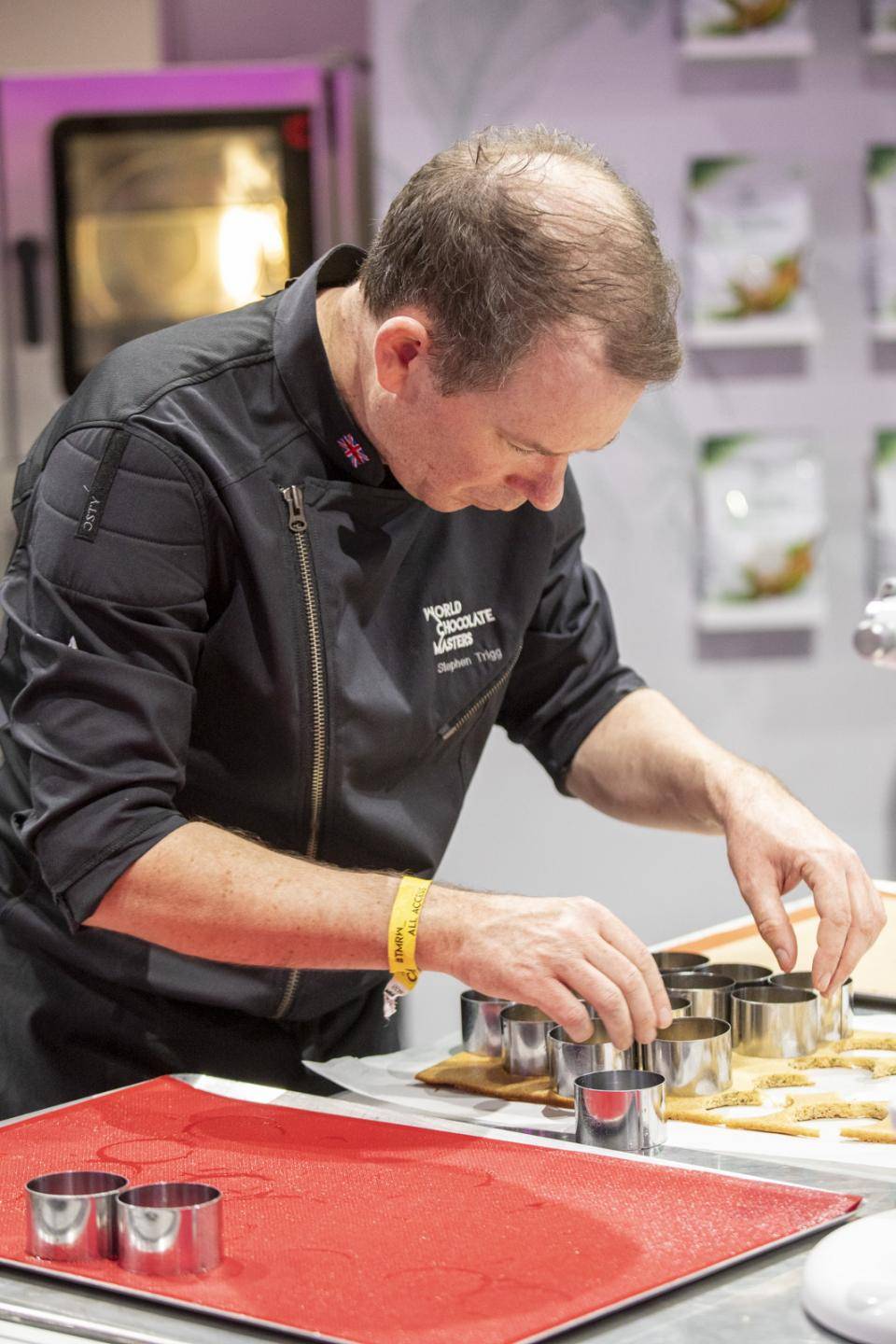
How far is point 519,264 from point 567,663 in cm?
56

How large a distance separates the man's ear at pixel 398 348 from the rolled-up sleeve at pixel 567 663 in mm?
357

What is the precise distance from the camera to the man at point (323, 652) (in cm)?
130

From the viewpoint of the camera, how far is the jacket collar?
1.47 meters

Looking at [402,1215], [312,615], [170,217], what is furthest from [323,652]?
[170,217]

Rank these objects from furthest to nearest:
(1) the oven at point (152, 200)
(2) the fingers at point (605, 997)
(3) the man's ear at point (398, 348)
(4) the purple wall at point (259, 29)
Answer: (4) the purple wall at point (259, 29) < (1) the oven at point (152, 200) < (3) the man's ear at point (398, 348) < (2) the fingers at point (605, 997)

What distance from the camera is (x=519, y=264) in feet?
4.26

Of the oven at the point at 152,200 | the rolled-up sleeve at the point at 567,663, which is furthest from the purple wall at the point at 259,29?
the rolled-up sleeve at the point at 567,663

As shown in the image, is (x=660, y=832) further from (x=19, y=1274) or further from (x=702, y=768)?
(x=19, y=1274)

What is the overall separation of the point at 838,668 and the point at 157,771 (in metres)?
1.88

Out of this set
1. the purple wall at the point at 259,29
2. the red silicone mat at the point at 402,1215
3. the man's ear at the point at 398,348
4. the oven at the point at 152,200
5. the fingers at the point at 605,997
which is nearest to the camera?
the red silicone mat at the point at 402,1215

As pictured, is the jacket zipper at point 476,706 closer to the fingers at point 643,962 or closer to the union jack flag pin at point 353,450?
the union jack flag pin at point 353,450

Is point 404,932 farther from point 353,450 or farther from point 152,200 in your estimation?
point 152,200

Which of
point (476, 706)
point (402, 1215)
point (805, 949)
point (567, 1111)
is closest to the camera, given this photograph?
point (402, 1215)

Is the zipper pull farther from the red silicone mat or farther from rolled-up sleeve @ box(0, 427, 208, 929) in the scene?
the red silicone mat
